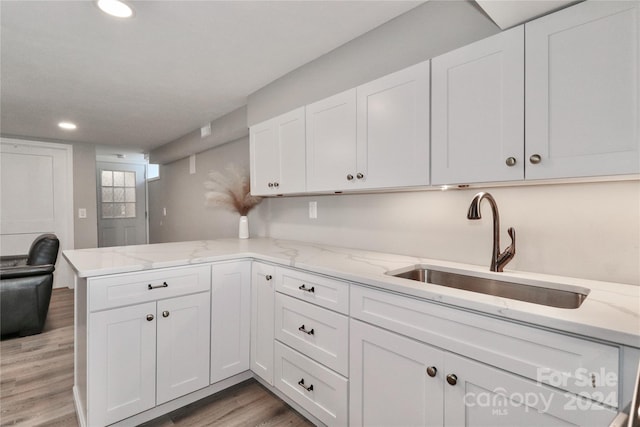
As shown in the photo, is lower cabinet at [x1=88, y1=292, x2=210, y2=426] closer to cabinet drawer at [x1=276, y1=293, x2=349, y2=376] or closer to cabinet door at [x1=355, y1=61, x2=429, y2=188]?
cabinet drawer at [x1=276, y1=293, x2=349, y2=376]

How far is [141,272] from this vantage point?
170cm

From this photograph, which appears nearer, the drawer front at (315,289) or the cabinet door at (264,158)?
the drawer front at (315,289)

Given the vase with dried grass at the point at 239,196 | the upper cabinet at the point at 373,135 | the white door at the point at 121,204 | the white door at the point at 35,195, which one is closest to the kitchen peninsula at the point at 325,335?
the upper cabinet at the point at 373,135

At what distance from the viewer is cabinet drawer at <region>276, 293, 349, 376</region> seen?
151cm

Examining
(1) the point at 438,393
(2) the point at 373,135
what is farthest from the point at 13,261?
(1) the point at 438,393

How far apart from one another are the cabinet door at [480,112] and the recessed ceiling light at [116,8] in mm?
1578

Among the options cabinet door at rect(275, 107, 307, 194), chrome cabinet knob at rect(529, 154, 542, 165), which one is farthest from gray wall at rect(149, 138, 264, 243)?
chrome cabinet knob at rect(529, 154, 542, 165)

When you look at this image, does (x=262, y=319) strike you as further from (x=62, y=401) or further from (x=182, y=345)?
(x=62, y=401)

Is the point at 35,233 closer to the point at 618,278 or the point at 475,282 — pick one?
the point at 475,282

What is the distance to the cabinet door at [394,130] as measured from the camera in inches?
59.1

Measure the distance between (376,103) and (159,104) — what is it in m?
2.42

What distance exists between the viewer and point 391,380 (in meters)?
1.30

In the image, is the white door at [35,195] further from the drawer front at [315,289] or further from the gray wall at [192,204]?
the drawer front at [315,289]

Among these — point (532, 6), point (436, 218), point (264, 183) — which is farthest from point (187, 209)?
point (532, 6)
